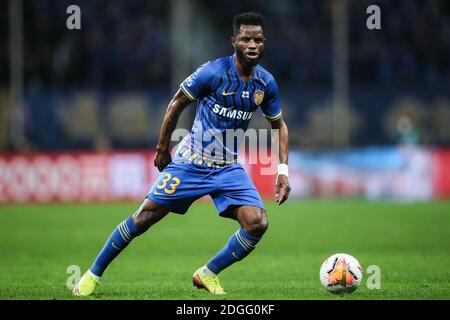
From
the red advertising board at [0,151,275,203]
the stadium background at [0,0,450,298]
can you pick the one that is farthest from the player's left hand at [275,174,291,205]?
the red advertising board at [0,151,275,203]

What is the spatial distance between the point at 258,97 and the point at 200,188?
39.0 inches

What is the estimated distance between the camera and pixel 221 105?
8211mm

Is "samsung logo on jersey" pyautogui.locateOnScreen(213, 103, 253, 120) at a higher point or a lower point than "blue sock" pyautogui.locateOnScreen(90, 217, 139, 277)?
higher

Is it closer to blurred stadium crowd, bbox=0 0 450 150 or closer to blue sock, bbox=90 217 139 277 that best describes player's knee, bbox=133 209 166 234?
blue sock, bbox=90 217 139 277

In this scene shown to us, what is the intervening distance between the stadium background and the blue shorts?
42.6 feet

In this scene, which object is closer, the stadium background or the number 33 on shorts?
the number 33 on shorts

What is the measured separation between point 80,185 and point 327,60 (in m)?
8.13

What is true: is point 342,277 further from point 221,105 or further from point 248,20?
point 248,20

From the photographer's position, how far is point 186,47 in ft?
83.5

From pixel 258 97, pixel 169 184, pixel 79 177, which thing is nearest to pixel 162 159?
pixel 169 184

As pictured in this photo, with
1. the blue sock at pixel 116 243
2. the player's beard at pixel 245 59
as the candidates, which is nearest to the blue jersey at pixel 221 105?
the player's beard at pixel 245 59

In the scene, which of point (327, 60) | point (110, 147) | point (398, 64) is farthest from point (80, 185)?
point (398, 64)

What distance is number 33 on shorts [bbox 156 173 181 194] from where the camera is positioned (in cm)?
820
